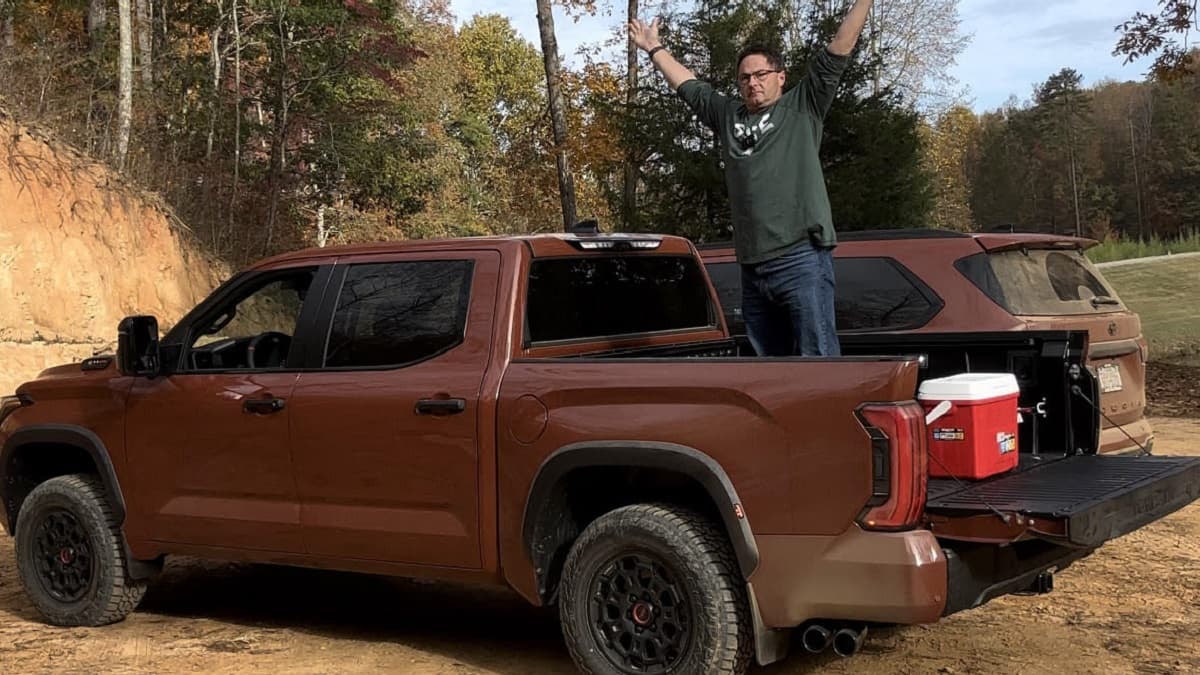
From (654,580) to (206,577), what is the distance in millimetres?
4039

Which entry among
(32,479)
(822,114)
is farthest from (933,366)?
(32,479)

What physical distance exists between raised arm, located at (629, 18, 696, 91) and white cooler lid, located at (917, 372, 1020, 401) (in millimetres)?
1975

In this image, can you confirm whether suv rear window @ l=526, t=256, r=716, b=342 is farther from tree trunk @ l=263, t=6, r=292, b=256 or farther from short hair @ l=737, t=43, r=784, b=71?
tree trunk @ l=263, t=6, r=292, b=256

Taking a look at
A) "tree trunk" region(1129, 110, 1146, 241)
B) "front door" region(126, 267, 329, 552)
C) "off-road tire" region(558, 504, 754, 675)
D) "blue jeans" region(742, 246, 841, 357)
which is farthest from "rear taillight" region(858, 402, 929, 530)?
"tree trunk" region(1129, 110, 1146, 241)

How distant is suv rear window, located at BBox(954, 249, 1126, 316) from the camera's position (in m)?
6.64

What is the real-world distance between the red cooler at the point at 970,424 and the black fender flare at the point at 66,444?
3915 millimetres

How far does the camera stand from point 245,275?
18.1 feet

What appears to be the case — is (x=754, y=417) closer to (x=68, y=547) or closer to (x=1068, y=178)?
(x=68, y=547)

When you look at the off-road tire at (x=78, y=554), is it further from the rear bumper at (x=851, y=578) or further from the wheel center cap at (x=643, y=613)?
the rear bumper at (x=851, y=578)

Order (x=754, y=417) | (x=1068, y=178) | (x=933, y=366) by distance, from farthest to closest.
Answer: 1. (x=1068, y=178)
2. (x=933, y=366)
3. (x=754, y=417)

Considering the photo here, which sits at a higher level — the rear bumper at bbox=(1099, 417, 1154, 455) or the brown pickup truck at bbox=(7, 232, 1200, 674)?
the brown pickup truck at bbox=(7, 232, 1200, 674)

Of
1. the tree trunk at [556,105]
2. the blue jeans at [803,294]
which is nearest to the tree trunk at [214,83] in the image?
the tree trunk at [556,105]

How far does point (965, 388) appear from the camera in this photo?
4004 mm

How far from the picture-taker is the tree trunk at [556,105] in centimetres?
→ 2208
